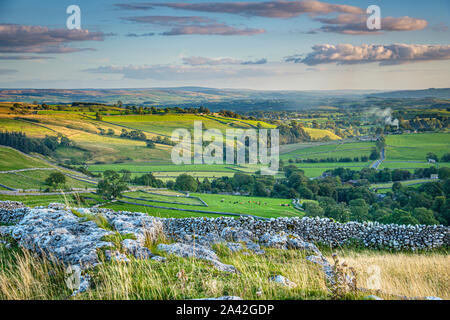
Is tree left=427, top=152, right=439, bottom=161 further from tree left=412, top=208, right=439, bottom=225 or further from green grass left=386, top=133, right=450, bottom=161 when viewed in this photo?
tree left=412, top=208, right=439, bottom=225

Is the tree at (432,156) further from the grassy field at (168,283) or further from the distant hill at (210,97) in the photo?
the grassy field at (168,283)

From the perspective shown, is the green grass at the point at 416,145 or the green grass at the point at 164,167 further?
the green grass at the point at 416,145

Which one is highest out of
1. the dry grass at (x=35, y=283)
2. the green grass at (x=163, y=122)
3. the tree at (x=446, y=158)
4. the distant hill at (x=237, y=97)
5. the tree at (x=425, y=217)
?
the distant hill at (x=237, y=97)

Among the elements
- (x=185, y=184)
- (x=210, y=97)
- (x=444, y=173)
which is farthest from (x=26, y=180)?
(x=210, y=97)

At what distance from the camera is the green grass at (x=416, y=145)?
82.3 meters

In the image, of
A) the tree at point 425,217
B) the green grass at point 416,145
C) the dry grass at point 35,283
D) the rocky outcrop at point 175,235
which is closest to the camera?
the dry grass at point 35,283

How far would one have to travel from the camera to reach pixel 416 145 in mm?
89125

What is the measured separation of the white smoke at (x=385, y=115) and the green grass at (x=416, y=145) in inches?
463

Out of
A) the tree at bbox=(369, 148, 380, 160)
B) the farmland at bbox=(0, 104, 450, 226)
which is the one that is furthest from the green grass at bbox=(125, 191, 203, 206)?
the tree at bbox=(369, 148, 380, 160)

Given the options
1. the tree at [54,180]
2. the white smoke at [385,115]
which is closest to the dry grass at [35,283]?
the tree at [54,180]

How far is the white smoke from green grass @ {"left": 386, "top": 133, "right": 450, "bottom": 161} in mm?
11752

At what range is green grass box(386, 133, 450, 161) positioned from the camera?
8231 centimetres

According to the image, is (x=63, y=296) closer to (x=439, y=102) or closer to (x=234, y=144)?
(x=234, y=144)
